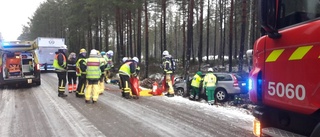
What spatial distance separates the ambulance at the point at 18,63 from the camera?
14.6 m

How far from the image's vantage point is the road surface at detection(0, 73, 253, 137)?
6203 mm

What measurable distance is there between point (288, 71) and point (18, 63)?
53.4 ft

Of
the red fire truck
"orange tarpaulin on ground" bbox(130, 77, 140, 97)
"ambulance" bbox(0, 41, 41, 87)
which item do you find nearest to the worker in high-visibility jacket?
"orange tarpaulin on ground" bbox(130, 77, 140, 97)

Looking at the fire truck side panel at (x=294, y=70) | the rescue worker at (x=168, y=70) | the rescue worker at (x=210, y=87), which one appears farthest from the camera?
the rescue worker at (x=168, y=70)

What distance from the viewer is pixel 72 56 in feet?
41.6

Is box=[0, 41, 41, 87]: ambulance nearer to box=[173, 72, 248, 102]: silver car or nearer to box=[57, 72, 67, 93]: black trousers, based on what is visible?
box=[57, 72, 67, 93]: black trousers

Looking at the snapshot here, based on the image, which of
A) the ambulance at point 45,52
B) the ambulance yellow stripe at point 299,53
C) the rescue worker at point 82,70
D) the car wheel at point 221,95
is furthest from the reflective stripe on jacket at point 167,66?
the ambulance at point 45,52

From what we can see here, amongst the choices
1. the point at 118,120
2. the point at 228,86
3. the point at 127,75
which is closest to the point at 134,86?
the point at 127,75

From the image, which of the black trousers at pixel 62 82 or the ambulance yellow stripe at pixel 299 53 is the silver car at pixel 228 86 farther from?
the ambulance yellow stripe at pixel 299 53

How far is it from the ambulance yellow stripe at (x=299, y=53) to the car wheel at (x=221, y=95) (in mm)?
10782

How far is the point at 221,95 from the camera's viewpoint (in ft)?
45.4

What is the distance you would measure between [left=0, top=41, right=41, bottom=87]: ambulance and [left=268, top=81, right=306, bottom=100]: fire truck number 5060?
45.7 feet

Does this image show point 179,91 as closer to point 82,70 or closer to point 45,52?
point 82,70

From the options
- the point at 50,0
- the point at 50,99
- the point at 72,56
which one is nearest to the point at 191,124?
the point at 50,99
